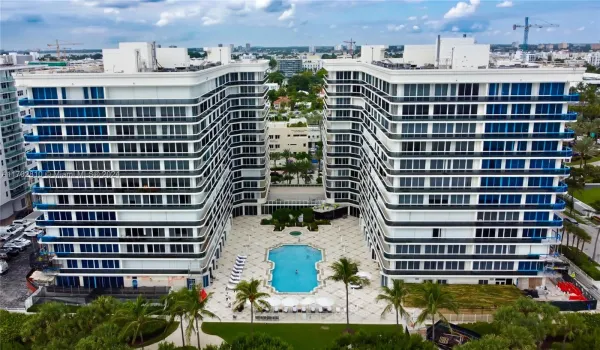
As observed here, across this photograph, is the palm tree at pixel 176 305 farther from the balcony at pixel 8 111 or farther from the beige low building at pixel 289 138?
the beige low building at pixel 289 138

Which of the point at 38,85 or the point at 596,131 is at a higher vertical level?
the point at 38,85

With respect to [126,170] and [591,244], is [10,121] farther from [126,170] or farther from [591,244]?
[591,244]

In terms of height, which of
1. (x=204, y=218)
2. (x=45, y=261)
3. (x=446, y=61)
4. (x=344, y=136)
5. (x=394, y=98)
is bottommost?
(x=45, y=261)

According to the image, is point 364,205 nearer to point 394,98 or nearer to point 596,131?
point 394,98

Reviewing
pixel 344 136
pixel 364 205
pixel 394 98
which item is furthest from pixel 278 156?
pixel 394 98

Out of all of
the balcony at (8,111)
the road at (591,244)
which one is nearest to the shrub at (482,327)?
the road at (591,244)

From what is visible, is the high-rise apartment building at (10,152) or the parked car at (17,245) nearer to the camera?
the parked car at (17,245)
